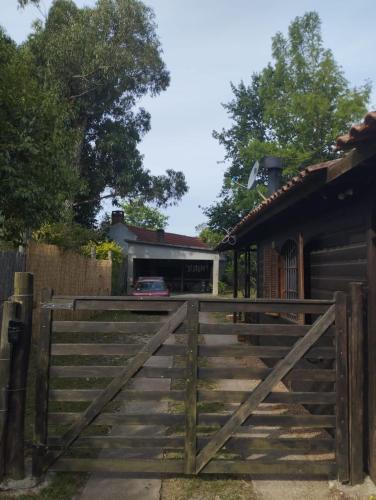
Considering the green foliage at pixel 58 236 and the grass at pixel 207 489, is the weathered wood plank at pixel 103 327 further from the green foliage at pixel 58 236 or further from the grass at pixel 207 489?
the green foliage at pixel 58 236

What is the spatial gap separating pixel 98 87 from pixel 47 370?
22.9m

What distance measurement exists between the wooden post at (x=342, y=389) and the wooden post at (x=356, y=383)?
0.12 feet

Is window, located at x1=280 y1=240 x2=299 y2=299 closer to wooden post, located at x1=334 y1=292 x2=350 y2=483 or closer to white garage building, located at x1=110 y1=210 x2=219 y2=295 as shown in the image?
wooden post, located at x1=334 y1=292 x2=350 y2=483

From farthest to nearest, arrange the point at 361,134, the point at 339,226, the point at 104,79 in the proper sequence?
the point at 104,79, the point at 339,226, the point at 361,134

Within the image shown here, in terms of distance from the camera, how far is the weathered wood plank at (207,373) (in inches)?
136

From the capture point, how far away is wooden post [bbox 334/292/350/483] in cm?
338

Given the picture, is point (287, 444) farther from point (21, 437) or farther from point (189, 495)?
point (21, 437)

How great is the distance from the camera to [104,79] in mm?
23500

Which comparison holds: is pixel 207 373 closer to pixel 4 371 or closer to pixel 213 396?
pixel 213 396

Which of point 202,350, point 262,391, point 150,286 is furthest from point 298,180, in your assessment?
point 150,286

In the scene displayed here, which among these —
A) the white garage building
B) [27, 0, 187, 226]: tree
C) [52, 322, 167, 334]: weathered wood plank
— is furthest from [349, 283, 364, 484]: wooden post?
the white garage building

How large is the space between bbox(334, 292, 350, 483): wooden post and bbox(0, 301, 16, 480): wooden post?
Result: 8.57ft

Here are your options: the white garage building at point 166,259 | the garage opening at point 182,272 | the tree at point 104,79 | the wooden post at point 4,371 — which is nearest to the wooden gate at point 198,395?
the wooden post at point 4,371

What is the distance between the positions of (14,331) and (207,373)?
157cm
